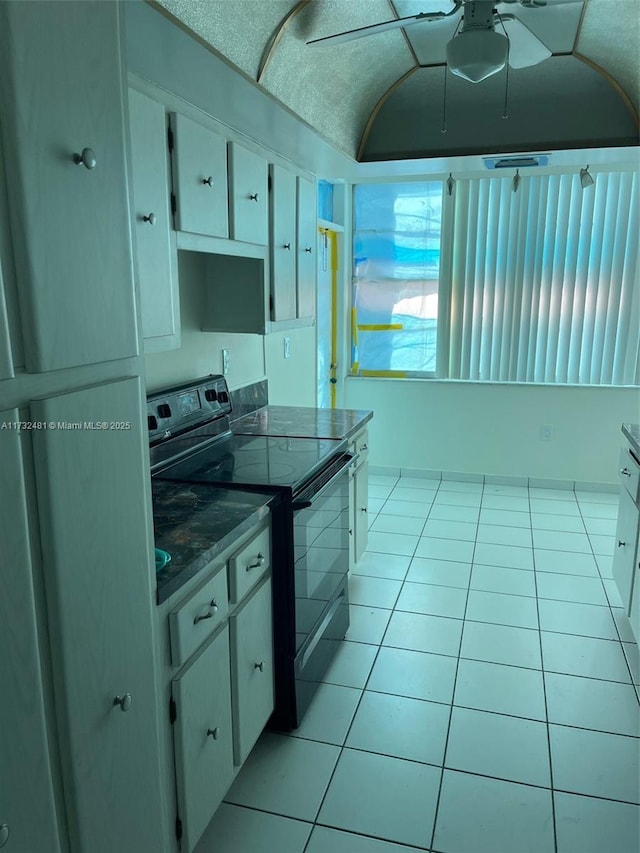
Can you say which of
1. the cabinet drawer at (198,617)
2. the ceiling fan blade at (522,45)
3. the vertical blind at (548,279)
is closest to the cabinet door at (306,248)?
the ceiling fan blade at (522,45)

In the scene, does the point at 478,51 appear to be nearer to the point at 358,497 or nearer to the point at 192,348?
the point at 192,348

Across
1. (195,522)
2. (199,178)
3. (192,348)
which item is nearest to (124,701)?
(195,522)

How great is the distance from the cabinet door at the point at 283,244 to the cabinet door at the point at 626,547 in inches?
69.8

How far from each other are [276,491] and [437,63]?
2.59 metres

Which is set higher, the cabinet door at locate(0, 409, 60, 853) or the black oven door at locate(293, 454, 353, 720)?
the cabinet door at locate(0, 409, 60, 853)

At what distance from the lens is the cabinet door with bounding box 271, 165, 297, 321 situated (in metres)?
2.78

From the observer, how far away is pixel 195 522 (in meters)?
1.81

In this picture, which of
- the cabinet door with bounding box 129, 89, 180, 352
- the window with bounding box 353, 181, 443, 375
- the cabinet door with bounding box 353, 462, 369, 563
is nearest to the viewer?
the cabinet door with bounding box 129, 89, 180, 352

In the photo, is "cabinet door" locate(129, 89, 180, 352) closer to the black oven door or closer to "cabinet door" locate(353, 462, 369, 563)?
the black oven door

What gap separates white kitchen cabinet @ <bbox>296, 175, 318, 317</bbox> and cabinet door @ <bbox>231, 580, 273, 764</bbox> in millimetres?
1614

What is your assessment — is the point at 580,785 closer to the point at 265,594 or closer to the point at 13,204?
the point at 265,594

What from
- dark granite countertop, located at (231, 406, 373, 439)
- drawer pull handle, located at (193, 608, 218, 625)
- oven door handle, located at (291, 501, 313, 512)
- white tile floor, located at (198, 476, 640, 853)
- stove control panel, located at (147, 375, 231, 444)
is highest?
stove control panel, located at (147, 375, 231, 444)

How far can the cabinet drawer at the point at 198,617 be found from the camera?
4.82ft

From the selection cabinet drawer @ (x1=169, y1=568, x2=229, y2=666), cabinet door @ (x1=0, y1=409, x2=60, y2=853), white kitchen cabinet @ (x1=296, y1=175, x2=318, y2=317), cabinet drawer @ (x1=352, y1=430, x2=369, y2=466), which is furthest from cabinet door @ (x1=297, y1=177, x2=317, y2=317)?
cabinet door @ (x1=0, y1=409, x2=60, y2=853)
